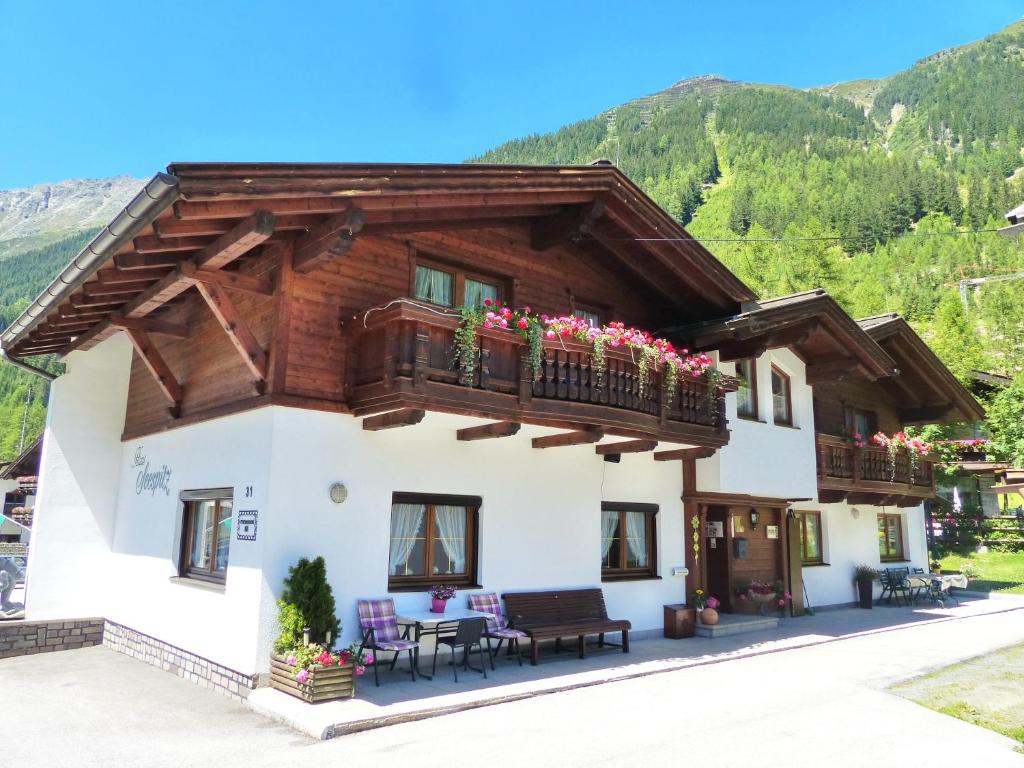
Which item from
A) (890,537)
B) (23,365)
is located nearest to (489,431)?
(23,365)

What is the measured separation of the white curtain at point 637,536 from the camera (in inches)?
503

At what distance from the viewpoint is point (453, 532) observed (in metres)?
10.3

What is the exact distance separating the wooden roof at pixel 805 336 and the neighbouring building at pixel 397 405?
0.21 feet

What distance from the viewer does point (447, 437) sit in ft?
33.4

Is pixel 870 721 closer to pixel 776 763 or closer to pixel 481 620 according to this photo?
pixel 776 763

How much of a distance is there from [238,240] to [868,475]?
1523 centimetres

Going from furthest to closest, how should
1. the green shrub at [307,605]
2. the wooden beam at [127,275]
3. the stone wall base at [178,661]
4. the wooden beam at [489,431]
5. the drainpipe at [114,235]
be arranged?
the wooden beam at [489,431]
the wooden beam at [127,275]
the stone wall base at [178,661]
the green shrub at [307,605]
the drainpipe at [114,235]

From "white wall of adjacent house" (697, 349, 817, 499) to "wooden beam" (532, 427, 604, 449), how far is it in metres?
3.85

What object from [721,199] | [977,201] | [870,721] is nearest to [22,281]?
[721,199]

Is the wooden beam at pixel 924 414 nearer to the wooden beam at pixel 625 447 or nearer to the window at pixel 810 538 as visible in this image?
the window at pixel 810 538

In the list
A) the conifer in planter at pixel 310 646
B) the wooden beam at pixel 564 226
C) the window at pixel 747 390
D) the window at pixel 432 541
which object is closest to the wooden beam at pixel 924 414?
the window at pixel 747 390

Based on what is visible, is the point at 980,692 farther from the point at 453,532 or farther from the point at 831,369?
the point at 831,369

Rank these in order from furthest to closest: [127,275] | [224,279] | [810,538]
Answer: [810,538] < [127,275] < [224,279]

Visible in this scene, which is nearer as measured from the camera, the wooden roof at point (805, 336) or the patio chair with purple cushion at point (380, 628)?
the patio chair with purple cushion at point (380, 628)
